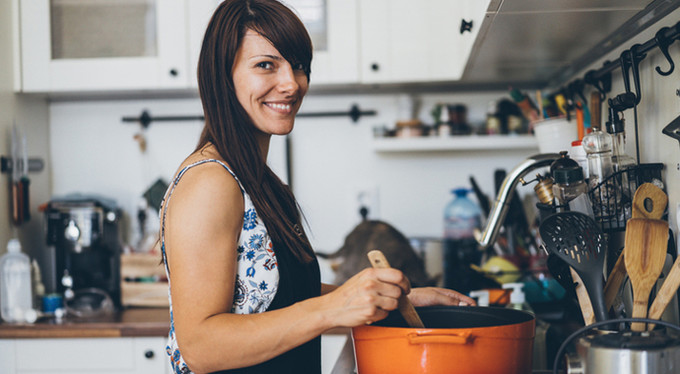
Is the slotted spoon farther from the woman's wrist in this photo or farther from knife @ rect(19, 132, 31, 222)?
knife @ rect(19, 132, 31, 222)

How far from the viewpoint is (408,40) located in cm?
229

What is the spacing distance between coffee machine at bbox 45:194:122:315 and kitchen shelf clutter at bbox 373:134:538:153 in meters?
1.02

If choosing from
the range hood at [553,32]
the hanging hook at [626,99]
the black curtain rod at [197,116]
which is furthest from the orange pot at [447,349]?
the black curtain rod at [197,116]

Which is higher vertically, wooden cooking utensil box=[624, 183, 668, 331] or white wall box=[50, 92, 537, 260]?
white wall box=[50, 92, 537, 260]

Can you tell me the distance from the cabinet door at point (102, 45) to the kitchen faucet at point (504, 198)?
1445 millimetres

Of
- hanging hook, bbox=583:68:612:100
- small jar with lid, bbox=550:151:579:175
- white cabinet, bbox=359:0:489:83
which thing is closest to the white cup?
hanging hook, bbox=583:68:612:100

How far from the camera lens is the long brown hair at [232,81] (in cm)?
109

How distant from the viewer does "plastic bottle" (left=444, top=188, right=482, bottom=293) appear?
6.88 ft

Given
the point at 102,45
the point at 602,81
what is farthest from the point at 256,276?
the point at 102,45

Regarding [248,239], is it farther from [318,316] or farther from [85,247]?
[85,247]

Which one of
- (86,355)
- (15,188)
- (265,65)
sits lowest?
(86,355)

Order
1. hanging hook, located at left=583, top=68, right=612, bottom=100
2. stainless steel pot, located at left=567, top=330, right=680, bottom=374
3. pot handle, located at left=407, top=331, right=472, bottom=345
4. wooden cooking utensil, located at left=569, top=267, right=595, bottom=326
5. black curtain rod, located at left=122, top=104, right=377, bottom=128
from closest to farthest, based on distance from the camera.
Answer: stainless steel pot, located at left=567, top=330, right=680, bottom=374 < pot handle, located at left=407, top=331, right=472, bottom=345 < wooden cooking utensil, located at left=569, top=267, right=595, bottom=326 < hanging hook, located at left=583, top=68, right=612, bottom=100 < black curtain rod, located at left=122, top=104, right=377, bottom=128

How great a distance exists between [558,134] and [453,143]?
800 millimetres

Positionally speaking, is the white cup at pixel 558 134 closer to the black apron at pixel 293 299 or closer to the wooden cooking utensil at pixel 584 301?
the wooden cooking utensil at pixel 584 301
